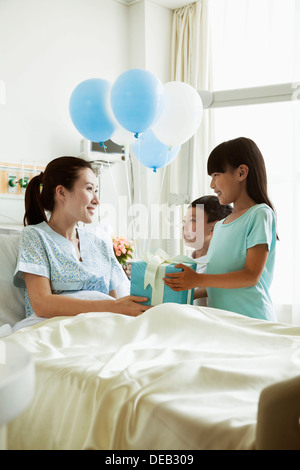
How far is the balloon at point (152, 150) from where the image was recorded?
231 centimetres

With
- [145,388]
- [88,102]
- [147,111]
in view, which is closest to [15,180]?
[88,102]

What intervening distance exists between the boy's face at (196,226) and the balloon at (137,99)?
1.44ft

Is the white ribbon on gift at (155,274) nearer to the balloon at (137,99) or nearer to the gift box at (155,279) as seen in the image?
the gift box at (155,279)

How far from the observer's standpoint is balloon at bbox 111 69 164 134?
200 cm

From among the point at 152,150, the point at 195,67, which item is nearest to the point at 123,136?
the point at 152,150

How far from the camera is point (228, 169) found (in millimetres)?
1676

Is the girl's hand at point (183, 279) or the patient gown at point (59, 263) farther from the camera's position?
the patient gown at point (59, 263)

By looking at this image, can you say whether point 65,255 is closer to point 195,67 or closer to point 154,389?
point 154,389

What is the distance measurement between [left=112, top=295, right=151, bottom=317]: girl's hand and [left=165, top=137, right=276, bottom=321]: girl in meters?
0.27

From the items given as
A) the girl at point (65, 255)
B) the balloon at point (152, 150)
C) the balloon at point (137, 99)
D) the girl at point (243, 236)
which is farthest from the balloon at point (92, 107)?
the girl at point (243, 236)

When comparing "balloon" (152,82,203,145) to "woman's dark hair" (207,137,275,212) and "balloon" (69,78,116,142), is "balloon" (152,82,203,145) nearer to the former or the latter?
"balloon" (69,78,116,142)
